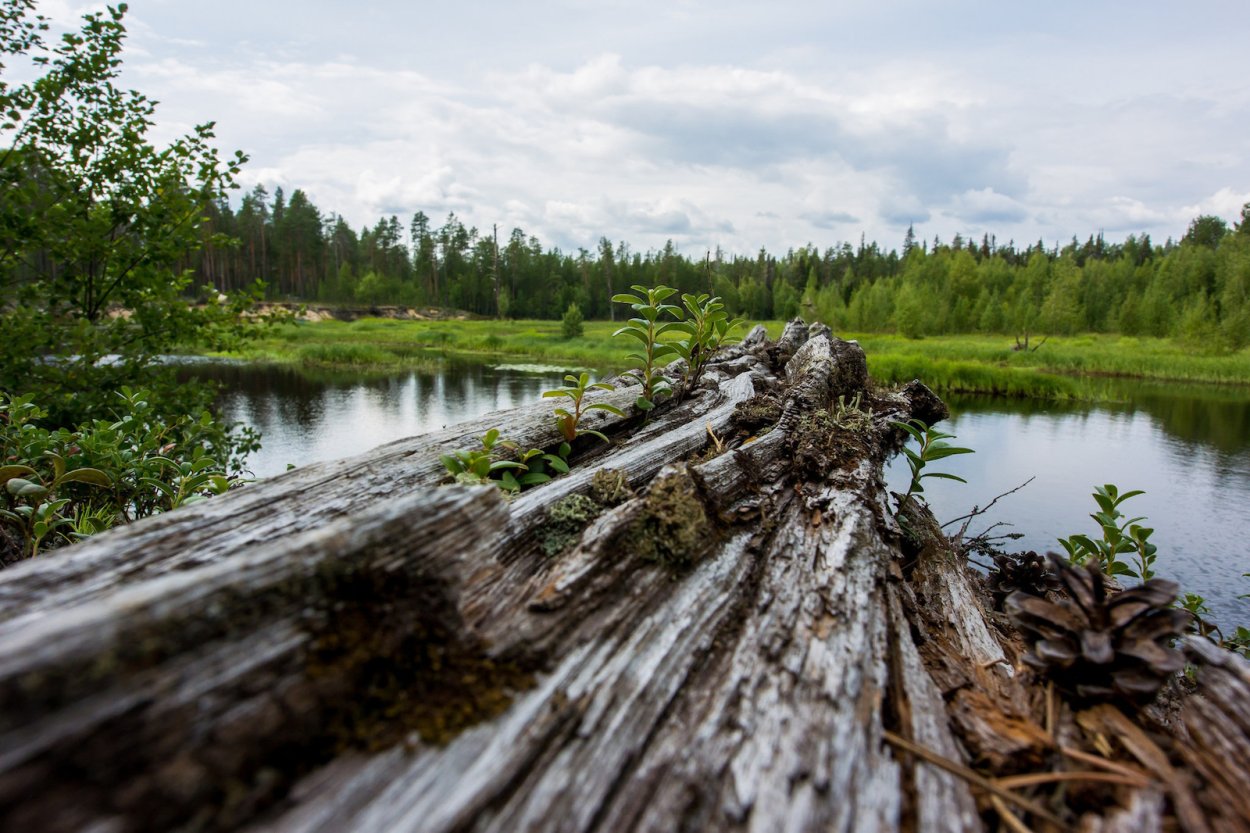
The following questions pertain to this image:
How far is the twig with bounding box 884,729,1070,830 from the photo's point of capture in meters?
1.14

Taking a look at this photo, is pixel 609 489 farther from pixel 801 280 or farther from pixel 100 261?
pixel 801 280

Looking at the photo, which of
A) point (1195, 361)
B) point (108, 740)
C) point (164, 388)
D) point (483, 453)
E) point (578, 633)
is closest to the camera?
point (108, 740)

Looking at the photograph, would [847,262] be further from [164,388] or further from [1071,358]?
[164,388]

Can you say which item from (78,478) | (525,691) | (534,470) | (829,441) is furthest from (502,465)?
(78,478)

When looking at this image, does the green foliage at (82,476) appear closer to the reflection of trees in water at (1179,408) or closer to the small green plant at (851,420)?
the small green plant at (851,420)

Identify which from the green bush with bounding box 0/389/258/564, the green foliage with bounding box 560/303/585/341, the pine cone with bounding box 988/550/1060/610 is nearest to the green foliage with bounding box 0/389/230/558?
the green bush with bounding box 0/389/258/564

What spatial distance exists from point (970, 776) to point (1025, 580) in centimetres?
252

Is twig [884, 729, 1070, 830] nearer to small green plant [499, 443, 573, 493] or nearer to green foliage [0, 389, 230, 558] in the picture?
small green plant [499, 443, 573, 493]

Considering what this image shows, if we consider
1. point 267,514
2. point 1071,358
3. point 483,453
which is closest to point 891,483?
point 483,453

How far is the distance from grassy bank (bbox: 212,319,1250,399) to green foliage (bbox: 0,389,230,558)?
2120 centimetres

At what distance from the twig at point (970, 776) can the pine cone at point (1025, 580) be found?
225 centimetres

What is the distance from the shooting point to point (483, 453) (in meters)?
2.18

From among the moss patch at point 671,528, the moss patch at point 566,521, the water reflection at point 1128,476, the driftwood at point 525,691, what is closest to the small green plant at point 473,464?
the driftwood at point 525,691

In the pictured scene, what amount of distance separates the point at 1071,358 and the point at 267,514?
44.3m
